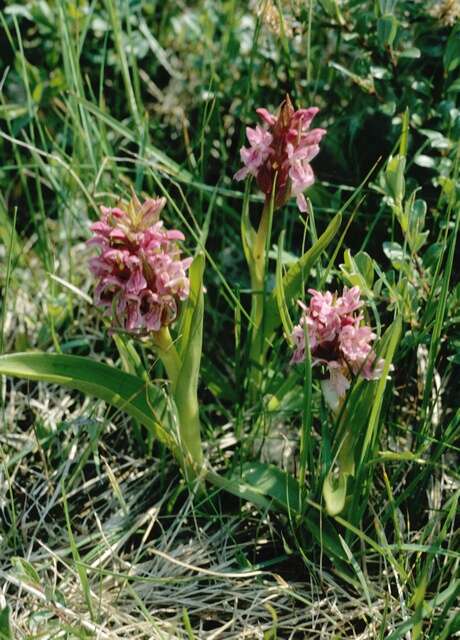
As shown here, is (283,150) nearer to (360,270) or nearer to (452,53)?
(360,270)

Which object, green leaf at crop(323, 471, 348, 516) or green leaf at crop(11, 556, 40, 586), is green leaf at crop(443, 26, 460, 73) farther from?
green leaf at crop(11, 556, 40, 586)

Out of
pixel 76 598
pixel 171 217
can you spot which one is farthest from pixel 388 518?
pixel 171 217

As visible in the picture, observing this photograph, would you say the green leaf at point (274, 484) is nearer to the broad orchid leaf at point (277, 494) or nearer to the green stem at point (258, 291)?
the broad orchid leaf at point (277, 494)

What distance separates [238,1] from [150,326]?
1277 mm

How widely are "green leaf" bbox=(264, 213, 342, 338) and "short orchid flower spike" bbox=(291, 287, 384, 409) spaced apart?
0.11 meters

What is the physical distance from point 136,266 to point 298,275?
314 mm

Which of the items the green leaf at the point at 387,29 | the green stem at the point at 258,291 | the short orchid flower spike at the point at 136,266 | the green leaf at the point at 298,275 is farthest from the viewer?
the green leaf at the point at 387,29

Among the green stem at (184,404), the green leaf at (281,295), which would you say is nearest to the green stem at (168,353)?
the green stem at (184,404)

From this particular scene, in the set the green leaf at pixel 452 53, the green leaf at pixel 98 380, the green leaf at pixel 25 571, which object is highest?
the green leaf at pixel 452 53

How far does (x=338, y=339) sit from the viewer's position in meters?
1.17

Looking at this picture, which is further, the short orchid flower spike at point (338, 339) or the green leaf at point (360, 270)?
the green leaf at point (360, 270)

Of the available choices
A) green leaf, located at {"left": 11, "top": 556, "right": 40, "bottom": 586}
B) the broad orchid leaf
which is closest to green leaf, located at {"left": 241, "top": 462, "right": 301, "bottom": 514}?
the broad orchid leaf

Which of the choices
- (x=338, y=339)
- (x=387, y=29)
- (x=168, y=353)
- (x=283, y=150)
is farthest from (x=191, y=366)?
(x=387, y=29)

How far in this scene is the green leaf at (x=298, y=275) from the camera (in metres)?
1.25
